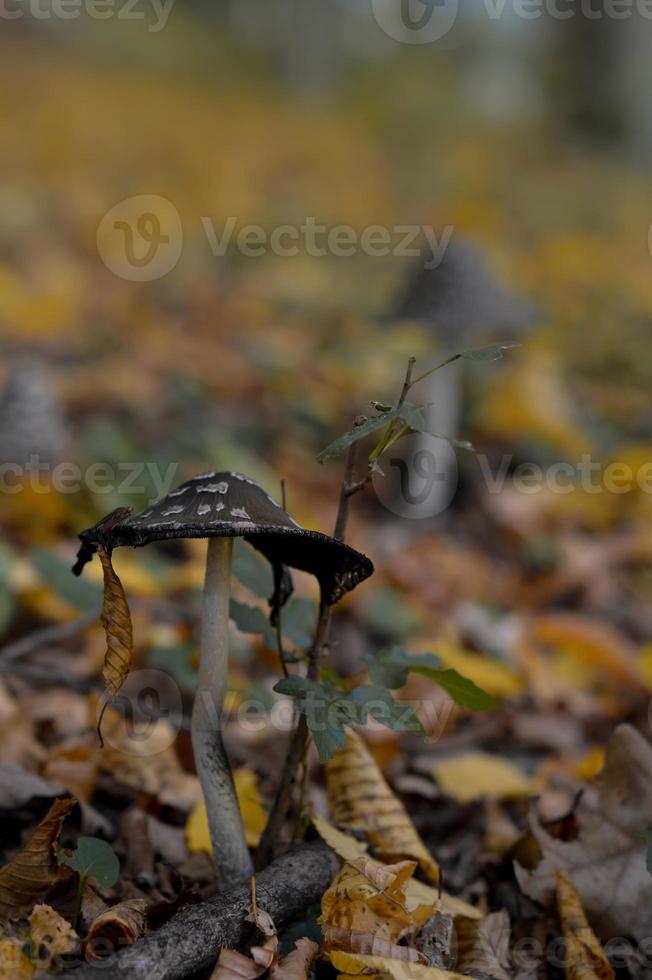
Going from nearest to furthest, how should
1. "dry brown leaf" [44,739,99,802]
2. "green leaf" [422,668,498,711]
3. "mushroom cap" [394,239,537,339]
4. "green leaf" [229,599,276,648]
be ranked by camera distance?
"green leaf" [422,668,498,711] → "green leaf" [229,599,276,648] → "dry brown leaf" [44,739,99,802] → "mushroom cap" [394,239,537,339]

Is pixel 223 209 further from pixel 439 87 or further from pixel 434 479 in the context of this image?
pixel 439 87

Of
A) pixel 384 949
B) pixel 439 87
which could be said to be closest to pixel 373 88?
pixel 439 87

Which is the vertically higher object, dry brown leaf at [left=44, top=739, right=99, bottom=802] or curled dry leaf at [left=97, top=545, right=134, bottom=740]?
curled dry leaf at [left=97, top=545, right=134, bottom=740]

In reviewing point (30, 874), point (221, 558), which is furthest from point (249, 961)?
point (221, 558)

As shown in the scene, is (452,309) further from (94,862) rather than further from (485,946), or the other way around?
(94,862)

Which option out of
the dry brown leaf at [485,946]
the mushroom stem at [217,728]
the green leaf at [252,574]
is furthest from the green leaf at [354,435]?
the dry brown leaf at [485,946]

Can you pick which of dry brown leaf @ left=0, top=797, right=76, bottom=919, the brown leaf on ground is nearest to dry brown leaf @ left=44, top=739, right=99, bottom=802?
dry brown leaf @ left=0, top=797, right=76, bottom=919

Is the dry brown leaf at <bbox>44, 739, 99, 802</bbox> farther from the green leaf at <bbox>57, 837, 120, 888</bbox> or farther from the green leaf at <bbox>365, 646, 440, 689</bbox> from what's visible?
the green leaf at <bbox>365, 646, 440, 689</bbox>
